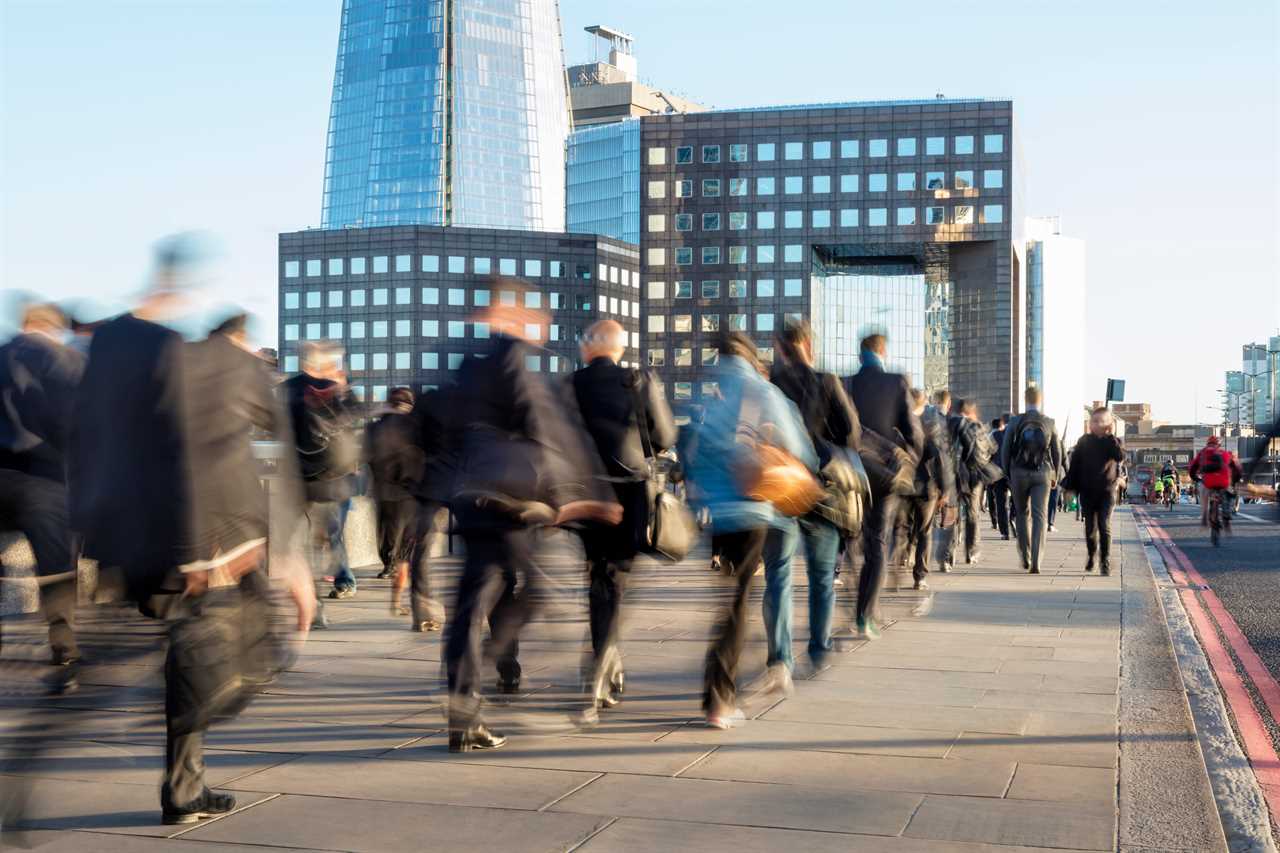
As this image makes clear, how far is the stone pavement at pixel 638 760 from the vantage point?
4.79 meters

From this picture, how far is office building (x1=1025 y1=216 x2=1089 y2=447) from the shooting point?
558 ft

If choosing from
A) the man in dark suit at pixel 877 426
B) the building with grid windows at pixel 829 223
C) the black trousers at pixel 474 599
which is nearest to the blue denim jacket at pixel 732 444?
the black trousers at pixel 474 599

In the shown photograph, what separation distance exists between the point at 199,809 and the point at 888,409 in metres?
5.74

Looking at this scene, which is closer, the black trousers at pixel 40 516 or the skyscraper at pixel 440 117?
the black trousers at pixel 40 516

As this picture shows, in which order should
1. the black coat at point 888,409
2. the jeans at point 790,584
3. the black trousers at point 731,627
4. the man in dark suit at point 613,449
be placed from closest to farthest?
1. the black trousers at point 731,627
2. the man in dark suit at point 613,449
3. the jeans at point 790,584
4. the black coat at point 888,409

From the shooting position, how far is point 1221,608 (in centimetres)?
1301

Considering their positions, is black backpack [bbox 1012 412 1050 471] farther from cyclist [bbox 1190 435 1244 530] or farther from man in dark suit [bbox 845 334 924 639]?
cyclist [bbox 1190 435 1244 530]

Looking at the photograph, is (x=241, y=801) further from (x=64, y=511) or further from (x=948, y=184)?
(x=948, y=184)

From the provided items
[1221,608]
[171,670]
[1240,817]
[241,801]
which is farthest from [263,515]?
[1221,608]

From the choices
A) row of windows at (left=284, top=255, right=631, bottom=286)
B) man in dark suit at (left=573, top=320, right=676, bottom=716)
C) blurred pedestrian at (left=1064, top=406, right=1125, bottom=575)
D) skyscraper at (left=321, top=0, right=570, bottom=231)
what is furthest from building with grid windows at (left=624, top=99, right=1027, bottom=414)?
man in dark suit at (left=573, top=320, right=676, bottom=716)

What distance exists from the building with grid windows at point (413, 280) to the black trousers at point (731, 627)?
110 m

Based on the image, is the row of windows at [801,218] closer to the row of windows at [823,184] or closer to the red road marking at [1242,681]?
the row of windows at [823,184]

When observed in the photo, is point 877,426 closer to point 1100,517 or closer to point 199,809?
point 199,809

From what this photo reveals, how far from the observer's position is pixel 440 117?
148 metres
